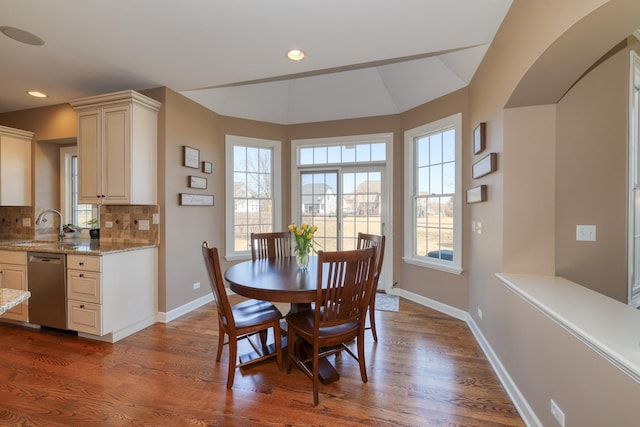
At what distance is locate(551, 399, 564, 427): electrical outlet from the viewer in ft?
4.55

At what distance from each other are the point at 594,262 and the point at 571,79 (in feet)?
4.31

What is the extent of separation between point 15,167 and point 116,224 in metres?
1.73

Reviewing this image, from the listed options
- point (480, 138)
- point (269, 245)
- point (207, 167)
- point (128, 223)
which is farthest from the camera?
point (207, 167)

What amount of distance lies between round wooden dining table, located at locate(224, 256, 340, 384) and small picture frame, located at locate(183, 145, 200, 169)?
161cm

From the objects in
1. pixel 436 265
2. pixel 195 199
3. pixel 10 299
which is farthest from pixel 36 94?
pixel 436 265

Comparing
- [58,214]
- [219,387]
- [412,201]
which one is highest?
[412,201]

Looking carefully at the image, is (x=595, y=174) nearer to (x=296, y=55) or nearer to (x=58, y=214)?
(x=296, y=55)

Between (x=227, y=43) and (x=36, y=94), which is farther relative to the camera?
(x=36, y=94)

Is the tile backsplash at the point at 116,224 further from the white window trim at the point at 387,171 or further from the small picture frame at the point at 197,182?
the white window trim at the point at 387,171

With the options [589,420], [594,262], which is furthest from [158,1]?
[594,262]

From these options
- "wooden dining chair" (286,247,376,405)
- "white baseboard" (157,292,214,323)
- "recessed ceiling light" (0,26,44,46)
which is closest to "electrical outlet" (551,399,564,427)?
"wooden dining chair" (286,247,376,405)

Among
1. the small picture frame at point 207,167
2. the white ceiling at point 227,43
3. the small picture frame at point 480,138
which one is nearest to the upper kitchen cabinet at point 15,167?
the white ceiling at point 227,43

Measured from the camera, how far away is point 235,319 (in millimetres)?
2158

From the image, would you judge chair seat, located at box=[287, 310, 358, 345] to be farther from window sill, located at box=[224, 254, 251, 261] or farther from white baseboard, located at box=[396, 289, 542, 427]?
window sill, located at box=[224, 254, 251, 261]
